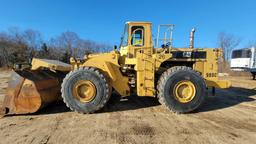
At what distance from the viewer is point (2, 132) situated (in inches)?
169

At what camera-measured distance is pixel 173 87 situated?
5.88 metres

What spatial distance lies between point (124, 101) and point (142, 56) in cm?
197

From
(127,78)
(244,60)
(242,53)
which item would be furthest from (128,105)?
(242,53)

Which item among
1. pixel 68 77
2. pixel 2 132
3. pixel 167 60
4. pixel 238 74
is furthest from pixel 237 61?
pixel 2 132

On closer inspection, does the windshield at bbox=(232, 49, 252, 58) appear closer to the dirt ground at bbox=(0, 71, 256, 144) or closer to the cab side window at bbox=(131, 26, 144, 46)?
the dirt ground at bbox=(0, 71, 256, 144)

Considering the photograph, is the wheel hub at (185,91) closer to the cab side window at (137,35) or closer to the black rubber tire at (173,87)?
the black rubber tire at (173,87)

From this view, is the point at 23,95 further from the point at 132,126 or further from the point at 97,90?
the point at 132,126

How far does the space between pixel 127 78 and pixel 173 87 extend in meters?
1.28

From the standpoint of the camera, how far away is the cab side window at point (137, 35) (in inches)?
254

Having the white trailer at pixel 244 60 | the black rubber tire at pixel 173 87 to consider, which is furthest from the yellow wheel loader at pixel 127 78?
the white trailer at pixel 244 60

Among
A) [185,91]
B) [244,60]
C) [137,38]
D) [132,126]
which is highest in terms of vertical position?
[137,38]

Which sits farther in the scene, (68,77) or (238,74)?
(238,74)

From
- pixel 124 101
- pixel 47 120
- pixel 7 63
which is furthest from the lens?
pixel 7 63

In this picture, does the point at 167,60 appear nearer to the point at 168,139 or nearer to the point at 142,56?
the point at 142,56
